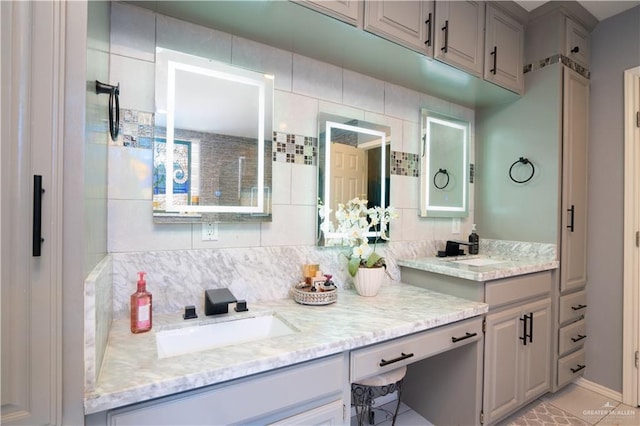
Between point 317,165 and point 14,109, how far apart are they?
1250 millimetres

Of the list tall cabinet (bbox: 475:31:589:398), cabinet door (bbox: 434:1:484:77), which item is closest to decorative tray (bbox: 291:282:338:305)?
Answer: cabinet door (bbox: 434:1:484:77)

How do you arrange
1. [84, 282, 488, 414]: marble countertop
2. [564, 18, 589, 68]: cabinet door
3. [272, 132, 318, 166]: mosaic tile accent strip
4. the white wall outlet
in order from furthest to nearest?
the white wall outlet
[564, 18, 589, 68]: cabinet door
[272, 132, 318, 166]: mosaic tile accent strip
[84, 282, 488, 414]: marble countertop

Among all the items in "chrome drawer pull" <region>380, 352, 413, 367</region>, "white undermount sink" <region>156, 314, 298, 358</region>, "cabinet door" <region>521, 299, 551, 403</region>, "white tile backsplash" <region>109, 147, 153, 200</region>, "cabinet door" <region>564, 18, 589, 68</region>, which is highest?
"cabinet door" <region>564, 18, 589, 68</region>

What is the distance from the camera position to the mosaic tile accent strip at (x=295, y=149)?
159 cm

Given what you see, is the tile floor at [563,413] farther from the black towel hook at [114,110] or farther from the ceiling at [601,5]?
the ceiling at [601,5]

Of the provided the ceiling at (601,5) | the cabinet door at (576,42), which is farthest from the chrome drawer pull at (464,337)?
the ceiling at (601,5)

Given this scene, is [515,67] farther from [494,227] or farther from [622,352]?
[622,352]

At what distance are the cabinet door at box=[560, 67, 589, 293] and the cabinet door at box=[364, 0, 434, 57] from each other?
3.82 feet

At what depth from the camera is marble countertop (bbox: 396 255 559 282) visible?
162 centimetres

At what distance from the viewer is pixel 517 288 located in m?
1.79

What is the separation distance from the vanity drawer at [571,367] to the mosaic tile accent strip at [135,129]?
2.80m

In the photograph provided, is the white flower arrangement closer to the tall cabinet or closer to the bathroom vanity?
the bathroom vanity

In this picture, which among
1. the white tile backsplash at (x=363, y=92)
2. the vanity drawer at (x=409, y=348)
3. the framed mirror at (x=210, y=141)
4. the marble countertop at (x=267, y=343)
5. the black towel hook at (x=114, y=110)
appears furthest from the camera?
the white tile backsplash at (x=363, y=92)

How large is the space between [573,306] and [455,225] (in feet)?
3.10
